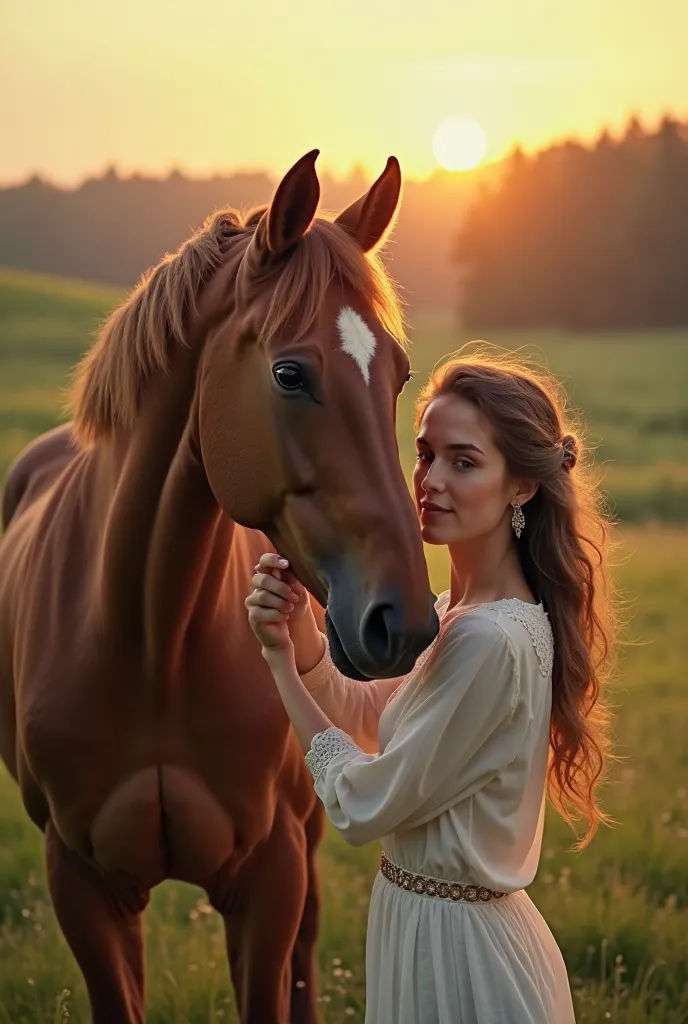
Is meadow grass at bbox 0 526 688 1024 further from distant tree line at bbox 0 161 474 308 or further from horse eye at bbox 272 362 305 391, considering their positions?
distant tree line at bbox 0 161 474 308

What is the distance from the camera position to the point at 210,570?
2328mm

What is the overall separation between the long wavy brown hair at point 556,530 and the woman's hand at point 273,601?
463 millimetres

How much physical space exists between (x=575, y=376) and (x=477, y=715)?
60.8 ft

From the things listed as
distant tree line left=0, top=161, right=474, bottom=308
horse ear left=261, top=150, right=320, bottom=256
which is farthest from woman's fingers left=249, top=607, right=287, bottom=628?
distant tree line left=0, top=161, right=474, bottom=308

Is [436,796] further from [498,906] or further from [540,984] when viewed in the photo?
[540,984]

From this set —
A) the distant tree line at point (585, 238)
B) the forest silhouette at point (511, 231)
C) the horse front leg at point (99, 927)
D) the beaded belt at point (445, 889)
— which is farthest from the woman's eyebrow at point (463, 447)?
the distant tree line at point (585, 238)

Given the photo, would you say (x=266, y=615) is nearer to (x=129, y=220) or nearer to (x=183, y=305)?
(x=183, y=305)

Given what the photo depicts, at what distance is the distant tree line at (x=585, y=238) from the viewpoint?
2359 centimetres

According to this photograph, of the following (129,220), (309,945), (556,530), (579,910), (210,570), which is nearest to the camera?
(556,530)

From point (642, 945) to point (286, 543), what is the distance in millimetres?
2425

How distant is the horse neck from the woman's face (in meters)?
0.45

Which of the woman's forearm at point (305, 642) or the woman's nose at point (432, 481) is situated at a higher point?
the woman's nose at point (432, 481)

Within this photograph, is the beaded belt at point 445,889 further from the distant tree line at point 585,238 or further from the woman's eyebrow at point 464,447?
the distant tree line at point 585,238

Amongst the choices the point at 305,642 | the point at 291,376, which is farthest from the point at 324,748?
the point at 291,376
